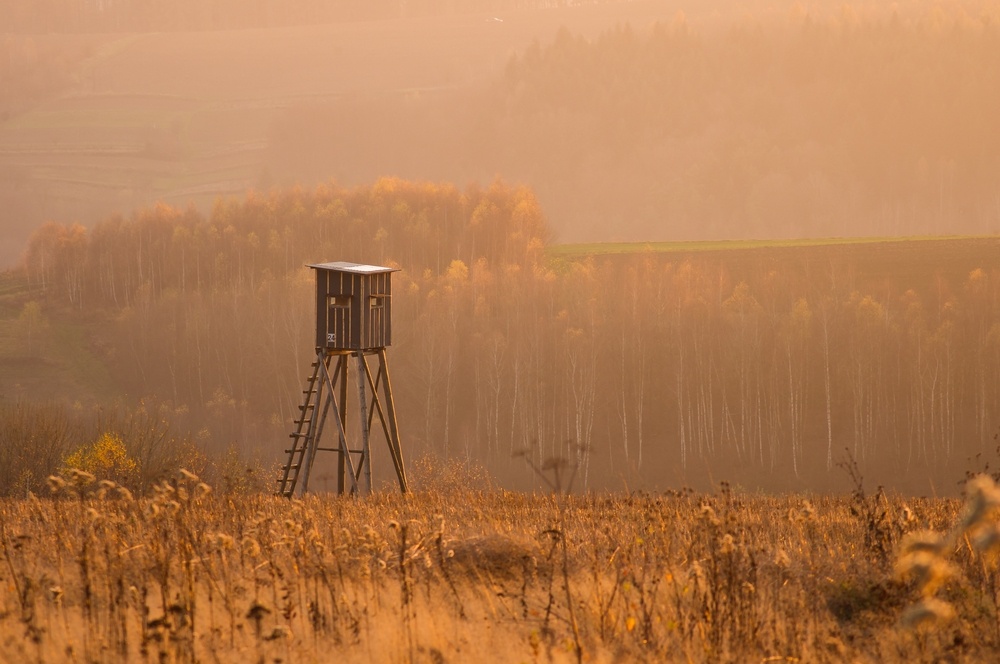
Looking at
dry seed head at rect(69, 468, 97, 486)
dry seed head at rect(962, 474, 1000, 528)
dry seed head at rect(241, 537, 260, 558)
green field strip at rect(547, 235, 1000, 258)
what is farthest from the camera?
green field strip at rect(547, 235, 1000, 258)

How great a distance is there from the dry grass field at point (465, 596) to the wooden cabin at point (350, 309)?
7630mm

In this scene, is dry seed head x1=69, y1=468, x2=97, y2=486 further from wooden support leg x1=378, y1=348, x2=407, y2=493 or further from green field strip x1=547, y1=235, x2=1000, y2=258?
green field strip x1=547, y1=235, x2=1000, y2=258

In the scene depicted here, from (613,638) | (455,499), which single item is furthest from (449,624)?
(455,499)

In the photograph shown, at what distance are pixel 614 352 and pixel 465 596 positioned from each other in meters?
56.7

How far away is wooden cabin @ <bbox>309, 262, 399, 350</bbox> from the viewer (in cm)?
1773

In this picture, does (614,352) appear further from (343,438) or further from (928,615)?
(928,615)

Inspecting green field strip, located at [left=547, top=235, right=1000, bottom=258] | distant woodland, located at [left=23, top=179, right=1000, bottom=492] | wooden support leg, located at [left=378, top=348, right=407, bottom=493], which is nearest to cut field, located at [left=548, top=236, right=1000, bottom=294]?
green field strip, located at [left=547, top=235, right=1000, bottom=258]

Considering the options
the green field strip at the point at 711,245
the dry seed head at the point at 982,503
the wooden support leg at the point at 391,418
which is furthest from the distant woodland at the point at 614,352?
the dry seed head at the point at 982,503

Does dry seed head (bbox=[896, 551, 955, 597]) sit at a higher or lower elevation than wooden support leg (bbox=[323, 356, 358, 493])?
higher

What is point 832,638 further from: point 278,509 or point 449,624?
point 278,509

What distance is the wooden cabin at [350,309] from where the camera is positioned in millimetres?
17734

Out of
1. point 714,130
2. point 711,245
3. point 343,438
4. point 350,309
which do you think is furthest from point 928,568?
point 714,130

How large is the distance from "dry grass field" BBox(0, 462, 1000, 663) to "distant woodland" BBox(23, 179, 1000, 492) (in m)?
39.2

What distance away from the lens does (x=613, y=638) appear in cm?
728
